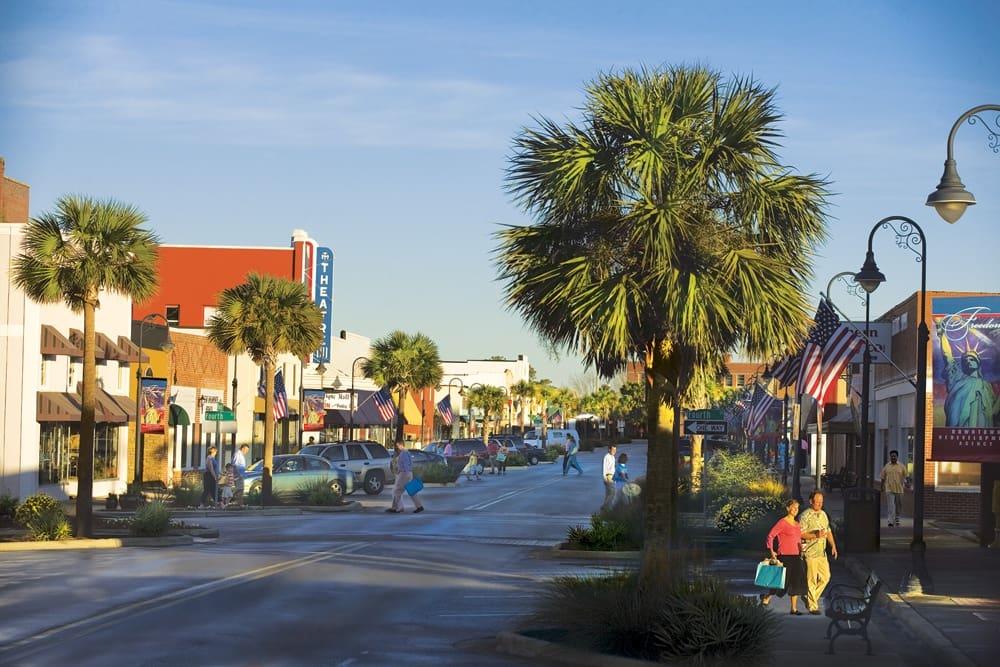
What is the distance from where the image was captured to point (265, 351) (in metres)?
43.7

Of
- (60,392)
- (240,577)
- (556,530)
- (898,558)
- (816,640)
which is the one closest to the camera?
(816,640)

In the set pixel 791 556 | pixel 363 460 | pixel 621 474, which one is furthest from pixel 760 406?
pixel 791 556

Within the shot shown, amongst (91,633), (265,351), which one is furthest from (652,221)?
(265,351)

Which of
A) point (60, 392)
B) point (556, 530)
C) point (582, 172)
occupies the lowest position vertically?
point (556, 530)

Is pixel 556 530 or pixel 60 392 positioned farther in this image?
pixel 60 392

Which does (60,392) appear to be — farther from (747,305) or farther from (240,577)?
(747,305)

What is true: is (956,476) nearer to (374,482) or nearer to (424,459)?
(374,482)

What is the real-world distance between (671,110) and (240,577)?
9.71m

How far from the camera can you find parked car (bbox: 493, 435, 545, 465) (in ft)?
301

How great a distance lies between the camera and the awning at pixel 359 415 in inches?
3074

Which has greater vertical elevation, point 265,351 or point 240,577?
point 265,351

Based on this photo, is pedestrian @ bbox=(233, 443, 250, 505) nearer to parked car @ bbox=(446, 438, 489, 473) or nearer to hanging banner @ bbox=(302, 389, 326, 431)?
parked car @ bbox=(446, 438, 489, 473)

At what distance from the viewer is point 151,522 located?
95.3ft

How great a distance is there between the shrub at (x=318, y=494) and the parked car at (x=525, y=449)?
47.4 meters
